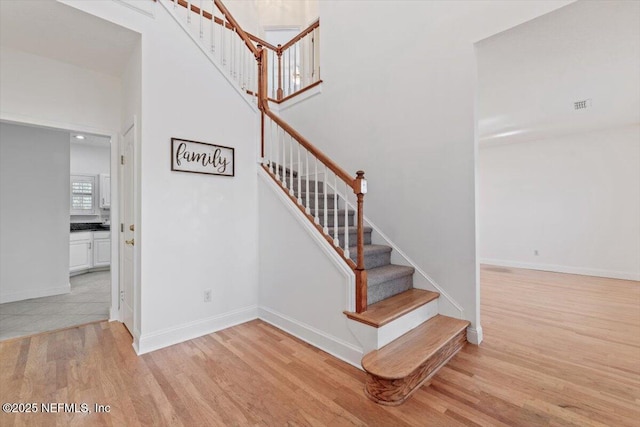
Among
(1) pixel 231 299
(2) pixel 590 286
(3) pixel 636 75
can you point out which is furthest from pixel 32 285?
(2) pixel 590 286

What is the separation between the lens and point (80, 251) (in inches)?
207

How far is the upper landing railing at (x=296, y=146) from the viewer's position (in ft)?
7.73

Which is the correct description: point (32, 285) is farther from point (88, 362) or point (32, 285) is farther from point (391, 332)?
point (391, 332)

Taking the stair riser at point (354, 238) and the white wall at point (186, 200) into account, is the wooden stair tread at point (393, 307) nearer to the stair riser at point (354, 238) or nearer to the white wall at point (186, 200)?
the stair riser at point (354, 238)

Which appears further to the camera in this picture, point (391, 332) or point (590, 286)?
point (590, 286)

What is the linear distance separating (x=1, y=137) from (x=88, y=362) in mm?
3533

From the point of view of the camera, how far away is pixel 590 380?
198 cm

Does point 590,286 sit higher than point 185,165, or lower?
lower

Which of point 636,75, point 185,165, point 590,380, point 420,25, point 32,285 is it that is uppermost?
point 420,25

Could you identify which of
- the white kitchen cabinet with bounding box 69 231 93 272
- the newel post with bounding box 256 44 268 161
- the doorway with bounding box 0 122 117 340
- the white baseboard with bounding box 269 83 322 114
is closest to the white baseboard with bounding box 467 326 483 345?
the newel post with bounding box 256 44 268 161

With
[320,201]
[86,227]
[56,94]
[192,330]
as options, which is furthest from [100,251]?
[320,201]

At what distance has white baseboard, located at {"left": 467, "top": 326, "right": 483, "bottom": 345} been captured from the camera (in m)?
2.51

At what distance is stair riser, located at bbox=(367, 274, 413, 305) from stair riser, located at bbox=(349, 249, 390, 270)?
27 centimetres

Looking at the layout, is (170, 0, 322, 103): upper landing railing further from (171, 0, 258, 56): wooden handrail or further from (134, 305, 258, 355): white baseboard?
(134, 305, 258, 355): white baseboard
